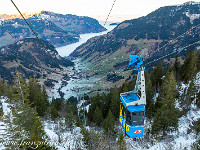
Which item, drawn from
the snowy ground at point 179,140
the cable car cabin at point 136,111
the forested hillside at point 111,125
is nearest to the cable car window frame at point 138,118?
the cable car cabin at point 136,111

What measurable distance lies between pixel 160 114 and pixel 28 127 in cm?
2686

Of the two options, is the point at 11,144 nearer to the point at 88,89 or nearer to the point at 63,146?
the point at 63,146

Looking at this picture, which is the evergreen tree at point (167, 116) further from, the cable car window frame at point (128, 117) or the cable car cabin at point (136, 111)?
the cable car window frame at point (128, 117)

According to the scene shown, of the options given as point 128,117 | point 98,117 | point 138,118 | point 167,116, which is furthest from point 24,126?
point 167,116

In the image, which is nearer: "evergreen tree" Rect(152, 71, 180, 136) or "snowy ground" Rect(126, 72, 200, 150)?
"snowy ground" Rect(126, 72, 200, 150)

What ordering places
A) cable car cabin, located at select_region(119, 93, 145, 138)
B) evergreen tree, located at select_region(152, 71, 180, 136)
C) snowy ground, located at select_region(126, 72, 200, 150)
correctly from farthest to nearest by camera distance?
evergreen tree, located at select_region(152, 71, 180, 136) < snowy ground, located at select_region(126, 72, 200, 150) < cable car cabin, located at select_region(119, 93, 145, 138)

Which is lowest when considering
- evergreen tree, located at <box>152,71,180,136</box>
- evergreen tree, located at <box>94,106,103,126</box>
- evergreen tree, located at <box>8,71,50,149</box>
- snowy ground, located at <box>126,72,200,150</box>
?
evergreen tree, located at <box>94,106,103,126</box>

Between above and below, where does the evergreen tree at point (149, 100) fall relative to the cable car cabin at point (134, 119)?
below

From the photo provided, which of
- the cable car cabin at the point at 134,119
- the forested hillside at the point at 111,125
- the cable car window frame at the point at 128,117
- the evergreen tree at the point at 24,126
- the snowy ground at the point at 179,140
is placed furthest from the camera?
the snowy ground at the point at 179,140

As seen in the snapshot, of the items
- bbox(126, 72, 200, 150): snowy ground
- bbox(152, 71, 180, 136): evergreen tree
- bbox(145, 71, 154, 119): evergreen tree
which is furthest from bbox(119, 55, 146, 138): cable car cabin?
bbox(145, 71, 154, 119): evergreen tree

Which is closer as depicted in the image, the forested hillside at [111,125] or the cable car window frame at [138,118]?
the cable car window frame at [138,118]

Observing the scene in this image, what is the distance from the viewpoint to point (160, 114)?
1207 inches

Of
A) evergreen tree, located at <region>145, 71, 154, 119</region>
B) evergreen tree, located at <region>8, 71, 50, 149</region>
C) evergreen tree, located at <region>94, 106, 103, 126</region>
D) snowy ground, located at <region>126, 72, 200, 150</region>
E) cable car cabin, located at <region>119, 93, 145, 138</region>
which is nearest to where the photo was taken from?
cable car cabin, located at <region>119, 93, 145, 138</region>

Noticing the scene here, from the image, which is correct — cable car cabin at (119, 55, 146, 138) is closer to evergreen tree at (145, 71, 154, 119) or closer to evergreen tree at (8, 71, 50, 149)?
evergreen tree at (8, 71, 50, 149)
